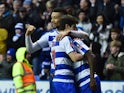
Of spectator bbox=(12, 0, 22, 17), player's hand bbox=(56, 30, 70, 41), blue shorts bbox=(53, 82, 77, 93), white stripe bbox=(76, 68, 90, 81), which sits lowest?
blue shorts bbox=(53, 82, 77, 93)

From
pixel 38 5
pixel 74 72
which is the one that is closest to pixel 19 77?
pixel 74 72

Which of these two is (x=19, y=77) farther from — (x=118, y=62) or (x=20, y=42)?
(x=20, y=42)

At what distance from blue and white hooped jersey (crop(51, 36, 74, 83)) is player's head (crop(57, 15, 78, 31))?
0.59 feet

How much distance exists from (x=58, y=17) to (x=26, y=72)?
7.19 ft

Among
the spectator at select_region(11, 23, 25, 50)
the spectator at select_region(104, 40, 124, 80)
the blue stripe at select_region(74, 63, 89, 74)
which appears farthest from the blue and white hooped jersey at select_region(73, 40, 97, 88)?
the spectator at select_region(11, 23, 25, 50)

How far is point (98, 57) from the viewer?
12.3 metres

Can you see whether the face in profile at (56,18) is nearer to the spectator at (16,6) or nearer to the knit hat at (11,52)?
the knit hat at (11,52)

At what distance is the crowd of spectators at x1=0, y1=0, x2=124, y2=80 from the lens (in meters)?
12.6

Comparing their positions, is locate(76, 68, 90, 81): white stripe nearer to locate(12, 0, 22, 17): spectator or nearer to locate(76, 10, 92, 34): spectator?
locate(76, 10, 92, 34): spectator

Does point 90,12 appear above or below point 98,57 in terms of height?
above

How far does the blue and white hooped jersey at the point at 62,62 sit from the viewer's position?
720 cm

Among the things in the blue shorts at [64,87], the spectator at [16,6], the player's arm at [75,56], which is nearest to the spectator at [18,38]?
the spectator at [16,6]

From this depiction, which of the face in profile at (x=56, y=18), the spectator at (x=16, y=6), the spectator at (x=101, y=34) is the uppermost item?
the spectator at (x=16, y=6)

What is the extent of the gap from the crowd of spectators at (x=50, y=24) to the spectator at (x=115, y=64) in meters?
0.12
